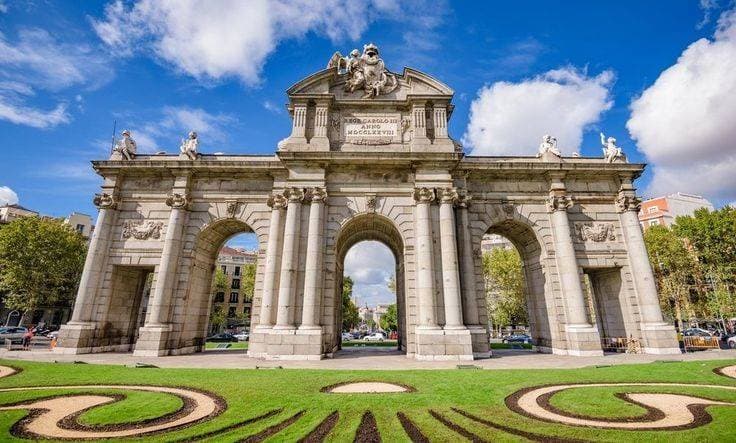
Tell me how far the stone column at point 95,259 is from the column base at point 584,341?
29298 millimetres

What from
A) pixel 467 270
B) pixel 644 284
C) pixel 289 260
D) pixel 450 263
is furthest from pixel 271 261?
pixel 644 284

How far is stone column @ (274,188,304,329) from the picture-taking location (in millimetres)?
19791

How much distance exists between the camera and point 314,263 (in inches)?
806

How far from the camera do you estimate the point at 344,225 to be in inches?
875

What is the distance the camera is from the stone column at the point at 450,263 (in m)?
19.6

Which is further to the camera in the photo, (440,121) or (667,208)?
(667,208)

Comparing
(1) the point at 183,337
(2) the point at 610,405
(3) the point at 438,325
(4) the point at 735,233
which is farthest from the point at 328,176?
(4) the point at 735,233

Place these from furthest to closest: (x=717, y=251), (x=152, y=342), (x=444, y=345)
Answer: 1. (x=717, y=251)
2. (x=152, y=342)
3. (x=444, y=345)

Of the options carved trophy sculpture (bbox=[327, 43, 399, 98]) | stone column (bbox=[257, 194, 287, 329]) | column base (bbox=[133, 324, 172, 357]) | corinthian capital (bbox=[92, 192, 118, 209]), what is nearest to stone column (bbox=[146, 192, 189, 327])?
column base (bbox=[133, 324, 172, 357])

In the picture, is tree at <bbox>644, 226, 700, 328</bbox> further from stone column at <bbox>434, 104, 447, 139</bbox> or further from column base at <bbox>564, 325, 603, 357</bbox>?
stone column at <bbox>434, 104, 447, 139</bbox>

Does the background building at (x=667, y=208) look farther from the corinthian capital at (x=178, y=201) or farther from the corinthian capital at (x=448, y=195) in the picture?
the corinthian capital at (x=178, y=201)

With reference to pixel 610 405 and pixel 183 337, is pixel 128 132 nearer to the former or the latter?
pixel 183 337

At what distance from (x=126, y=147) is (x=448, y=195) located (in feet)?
72.9

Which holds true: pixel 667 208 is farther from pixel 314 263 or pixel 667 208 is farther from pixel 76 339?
pixel 76 339
